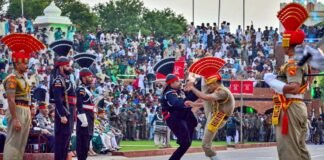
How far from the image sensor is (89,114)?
18.4 metres

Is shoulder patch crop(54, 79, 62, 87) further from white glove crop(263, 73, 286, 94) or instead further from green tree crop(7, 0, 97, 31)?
green tree crop(7, 0, 97, 31)

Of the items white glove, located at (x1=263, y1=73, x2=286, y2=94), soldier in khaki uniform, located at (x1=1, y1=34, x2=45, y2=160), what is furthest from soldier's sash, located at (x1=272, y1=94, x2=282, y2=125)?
soldier in khaki uniform, located at (x1=1, y1=34, x2=45, y2=160)

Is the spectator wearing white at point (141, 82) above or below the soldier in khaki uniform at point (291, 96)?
above

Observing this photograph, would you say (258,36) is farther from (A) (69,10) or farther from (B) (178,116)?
(B) (178,116)

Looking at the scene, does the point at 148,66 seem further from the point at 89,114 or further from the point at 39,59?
the point at 89,114

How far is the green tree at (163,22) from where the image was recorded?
322 ft

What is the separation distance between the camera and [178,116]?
18.6 metres

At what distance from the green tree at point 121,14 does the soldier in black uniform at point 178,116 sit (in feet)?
270

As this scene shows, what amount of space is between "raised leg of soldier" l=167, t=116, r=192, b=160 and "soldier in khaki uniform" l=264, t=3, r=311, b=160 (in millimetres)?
6141

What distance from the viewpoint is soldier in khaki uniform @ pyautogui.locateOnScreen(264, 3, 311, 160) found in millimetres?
11883

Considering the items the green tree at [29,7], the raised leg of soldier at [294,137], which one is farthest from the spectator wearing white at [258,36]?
the raised leg of soldier at [294,137]

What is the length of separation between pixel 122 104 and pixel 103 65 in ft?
16.3

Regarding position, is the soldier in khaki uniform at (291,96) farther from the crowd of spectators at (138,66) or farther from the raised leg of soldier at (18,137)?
the crowd of spectators at (138,66)

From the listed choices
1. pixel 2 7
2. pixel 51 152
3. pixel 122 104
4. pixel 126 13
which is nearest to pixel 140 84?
pixel 122 104
